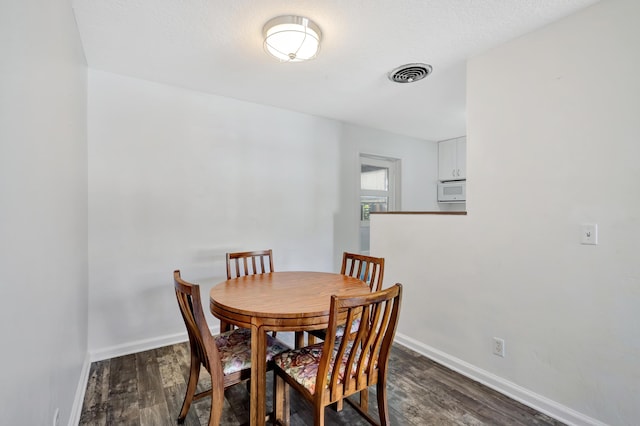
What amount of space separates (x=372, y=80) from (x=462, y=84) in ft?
2.69

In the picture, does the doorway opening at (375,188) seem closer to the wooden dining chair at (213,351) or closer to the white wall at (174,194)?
the white wall at (174,194)

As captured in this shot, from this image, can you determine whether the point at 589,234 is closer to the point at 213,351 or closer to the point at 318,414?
the point at 318,414

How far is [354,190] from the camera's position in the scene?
4.04 m

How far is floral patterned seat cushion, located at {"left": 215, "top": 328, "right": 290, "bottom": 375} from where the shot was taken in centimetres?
153

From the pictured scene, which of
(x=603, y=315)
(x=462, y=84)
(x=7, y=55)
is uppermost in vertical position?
(x=462, y=84)

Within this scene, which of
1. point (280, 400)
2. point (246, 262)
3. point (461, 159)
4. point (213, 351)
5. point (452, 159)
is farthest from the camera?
point (452, 159)

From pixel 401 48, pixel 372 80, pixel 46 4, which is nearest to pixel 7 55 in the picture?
pixel 46 4

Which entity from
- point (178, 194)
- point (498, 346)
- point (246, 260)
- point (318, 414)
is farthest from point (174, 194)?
point (498, 346)

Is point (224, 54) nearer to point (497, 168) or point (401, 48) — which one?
point (401, 48)

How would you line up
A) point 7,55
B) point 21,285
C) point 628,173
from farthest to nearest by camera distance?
point 628,173
point 21,285
point 7,55

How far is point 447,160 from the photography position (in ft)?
16.1

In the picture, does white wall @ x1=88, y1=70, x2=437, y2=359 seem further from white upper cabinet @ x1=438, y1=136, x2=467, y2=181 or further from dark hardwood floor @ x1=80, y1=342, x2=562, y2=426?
white upper cabinet @ x1=438, y1=136, x2=467, y2=181

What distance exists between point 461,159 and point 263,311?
4.26 metres

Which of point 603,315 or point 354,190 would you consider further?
point 354,190
